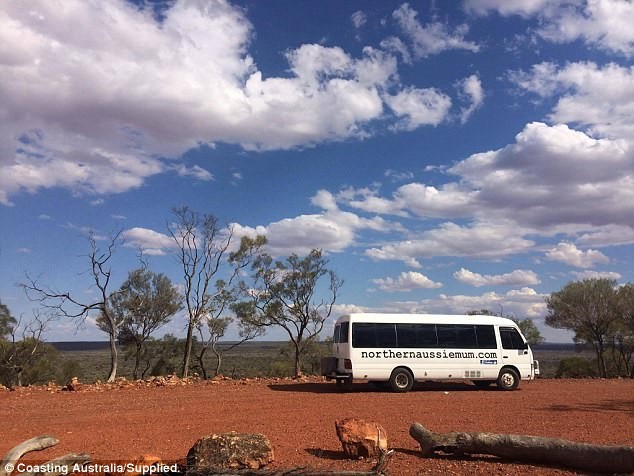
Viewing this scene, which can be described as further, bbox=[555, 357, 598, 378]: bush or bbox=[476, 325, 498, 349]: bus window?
bbox=[555, 357, 598, 378]: bush

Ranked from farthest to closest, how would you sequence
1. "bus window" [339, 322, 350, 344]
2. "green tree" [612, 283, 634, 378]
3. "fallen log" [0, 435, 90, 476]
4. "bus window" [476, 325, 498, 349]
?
"green tree" [612, 283, 634, 378] → "bus window" [476, 325, 498, 349] → "bus window" [339, 322, 350, 344] → "fallen log" [0, 435, 90, 476]

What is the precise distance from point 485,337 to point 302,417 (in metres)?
9.27

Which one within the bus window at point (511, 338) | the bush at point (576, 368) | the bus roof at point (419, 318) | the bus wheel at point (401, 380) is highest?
the bus roof at point (419, 318)

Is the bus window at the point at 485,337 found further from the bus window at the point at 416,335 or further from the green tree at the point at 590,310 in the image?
the green tree at the point at 590,310

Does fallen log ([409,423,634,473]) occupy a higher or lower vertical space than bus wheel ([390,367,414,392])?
lower

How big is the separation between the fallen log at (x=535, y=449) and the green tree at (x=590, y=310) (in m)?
29.8

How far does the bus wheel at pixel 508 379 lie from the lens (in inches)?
746

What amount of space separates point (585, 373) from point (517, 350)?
66.0ft

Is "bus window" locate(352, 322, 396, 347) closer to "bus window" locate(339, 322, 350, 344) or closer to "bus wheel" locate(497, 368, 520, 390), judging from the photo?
"bus window" locate(339, 322, 350, 344)

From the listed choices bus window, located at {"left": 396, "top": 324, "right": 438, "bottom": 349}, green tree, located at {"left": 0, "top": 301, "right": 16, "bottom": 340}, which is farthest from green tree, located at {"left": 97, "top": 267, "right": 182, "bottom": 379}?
bus window, located at {"left": 396, "top": 324, "right": 438, "bottom": 349}

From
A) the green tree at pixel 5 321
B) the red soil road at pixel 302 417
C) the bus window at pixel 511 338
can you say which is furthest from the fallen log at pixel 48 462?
the green tree at pixel 5 321

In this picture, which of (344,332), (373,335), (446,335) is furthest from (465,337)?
(344,332)

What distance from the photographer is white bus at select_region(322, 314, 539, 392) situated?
58.8 feet

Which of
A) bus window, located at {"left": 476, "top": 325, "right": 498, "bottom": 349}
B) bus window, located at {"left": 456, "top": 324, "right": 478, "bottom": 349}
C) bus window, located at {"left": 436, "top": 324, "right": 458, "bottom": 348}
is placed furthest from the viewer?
bus window, located at {"left": 476, "top": 325, "right": 498, "bottom": 349}
